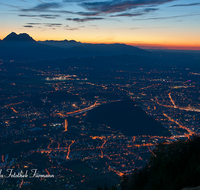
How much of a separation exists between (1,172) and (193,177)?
2503 centimetres

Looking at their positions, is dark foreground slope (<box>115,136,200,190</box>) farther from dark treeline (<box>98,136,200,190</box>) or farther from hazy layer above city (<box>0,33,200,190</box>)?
hazy layer above city (<box>0,33,200,190</box>)

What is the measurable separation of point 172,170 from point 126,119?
3584 centimetres

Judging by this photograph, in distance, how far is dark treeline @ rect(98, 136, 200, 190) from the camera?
556 inches

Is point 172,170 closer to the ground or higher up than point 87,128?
higher up

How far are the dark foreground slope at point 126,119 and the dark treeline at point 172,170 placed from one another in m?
25.2

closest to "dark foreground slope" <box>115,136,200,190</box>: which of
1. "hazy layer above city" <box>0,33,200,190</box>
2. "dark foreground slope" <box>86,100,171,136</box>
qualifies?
"hazy layer above city" <box>0,33,200,190</box>

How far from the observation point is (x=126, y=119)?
2045 inches

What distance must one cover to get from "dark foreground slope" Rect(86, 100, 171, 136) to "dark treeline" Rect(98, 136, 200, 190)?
25177 mm

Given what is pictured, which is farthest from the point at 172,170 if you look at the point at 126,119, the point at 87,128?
the point at 126,119

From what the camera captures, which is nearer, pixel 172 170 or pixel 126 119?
pixel 172 170

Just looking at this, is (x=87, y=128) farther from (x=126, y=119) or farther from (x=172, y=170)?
(x=172, y=170)

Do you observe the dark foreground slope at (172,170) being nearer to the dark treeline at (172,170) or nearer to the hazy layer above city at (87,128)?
the dark treeline at (172,170)

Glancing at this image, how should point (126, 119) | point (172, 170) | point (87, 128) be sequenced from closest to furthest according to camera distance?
point (172, 170) < point (87, 128) < point (126, 119)

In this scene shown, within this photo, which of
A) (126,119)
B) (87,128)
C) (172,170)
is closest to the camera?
(172,170)
